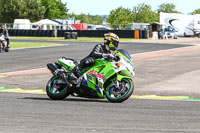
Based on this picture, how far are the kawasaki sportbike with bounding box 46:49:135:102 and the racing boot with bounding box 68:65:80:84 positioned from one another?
0.08 metres

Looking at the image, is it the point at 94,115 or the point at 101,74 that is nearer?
the point at 94,115

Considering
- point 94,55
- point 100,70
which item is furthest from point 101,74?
point 94,55

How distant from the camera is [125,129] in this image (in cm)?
657

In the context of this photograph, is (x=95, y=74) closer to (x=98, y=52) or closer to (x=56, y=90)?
(x=98, y=52)

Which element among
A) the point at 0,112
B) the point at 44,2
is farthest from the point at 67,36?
the point at 44,2

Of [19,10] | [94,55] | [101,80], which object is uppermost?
[19,10]

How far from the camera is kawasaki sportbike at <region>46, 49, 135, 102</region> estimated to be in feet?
29.6

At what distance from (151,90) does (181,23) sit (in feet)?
165

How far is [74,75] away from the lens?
31.2 feet

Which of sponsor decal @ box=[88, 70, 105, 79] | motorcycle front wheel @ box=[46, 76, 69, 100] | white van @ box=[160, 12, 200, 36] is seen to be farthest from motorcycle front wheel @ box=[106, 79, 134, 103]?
white van @ box=[160, 12, 200, 36]

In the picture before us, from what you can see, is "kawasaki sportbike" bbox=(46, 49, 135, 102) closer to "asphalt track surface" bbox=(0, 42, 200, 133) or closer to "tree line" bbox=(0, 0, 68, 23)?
"asphalt track surface" bbox=(0, 42, 200, 133)

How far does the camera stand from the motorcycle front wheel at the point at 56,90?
9672 mm

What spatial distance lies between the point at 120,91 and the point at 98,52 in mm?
945

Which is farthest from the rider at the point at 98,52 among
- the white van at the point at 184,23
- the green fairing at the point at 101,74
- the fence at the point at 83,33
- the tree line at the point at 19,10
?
the tree line at the point at 19,10
